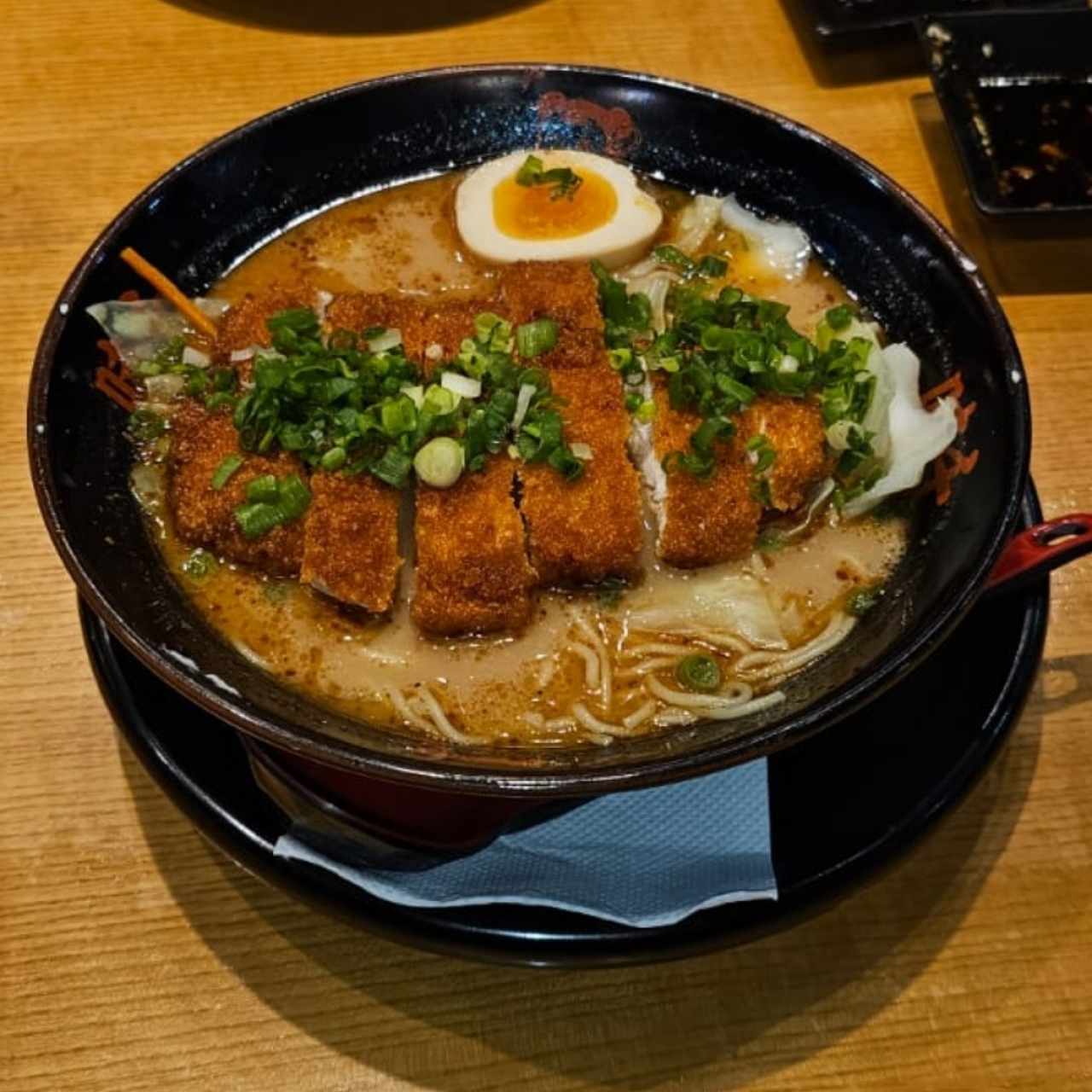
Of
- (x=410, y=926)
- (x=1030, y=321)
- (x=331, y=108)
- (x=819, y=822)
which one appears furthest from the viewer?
(x=1030, y=321)

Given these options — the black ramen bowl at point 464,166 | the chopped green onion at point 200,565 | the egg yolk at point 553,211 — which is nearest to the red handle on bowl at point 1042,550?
the black ramen bowl at point 464,166

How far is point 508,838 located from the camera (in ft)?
4.55

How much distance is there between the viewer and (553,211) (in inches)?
81.7

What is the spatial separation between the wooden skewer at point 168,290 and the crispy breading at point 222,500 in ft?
0.76

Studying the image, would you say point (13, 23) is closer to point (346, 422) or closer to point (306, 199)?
point (306, 199)

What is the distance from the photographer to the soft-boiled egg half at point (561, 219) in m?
2.06

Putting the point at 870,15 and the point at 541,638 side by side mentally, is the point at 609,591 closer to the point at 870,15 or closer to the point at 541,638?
the point at 541,638

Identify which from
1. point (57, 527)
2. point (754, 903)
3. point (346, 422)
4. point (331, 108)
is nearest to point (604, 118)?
point (331, 108)

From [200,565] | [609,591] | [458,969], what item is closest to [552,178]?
[609,591]

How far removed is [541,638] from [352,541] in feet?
1.08

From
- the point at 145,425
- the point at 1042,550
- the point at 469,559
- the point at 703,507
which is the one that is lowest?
the point at 1042,550

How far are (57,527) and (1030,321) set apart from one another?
2.04 m

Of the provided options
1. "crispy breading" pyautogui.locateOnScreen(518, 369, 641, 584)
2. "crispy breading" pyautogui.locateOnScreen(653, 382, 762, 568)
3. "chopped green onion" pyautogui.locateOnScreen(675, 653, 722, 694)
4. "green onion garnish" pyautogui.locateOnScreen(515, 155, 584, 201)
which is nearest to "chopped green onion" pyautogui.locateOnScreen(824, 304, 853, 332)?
"crispy breading" pyautogui.locateOnScreen(653, 382, 762, 568)

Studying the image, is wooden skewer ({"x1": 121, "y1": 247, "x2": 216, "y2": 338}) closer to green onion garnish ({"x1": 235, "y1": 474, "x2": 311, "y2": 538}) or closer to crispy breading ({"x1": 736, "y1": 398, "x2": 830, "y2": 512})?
green onion garnish ({"x1": 235, "y1": 474, "x2": 311, "y2": 538})
